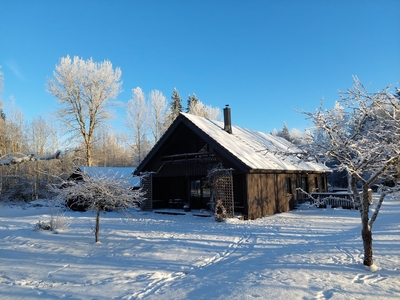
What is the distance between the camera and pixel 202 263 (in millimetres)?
7402

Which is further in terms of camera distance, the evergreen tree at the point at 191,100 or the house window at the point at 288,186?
the evergreen tree at the point at 191,100

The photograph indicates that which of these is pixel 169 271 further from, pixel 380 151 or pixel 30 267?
pixel 380 151

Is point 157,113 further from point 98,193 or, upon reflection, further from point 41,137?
point 98,193

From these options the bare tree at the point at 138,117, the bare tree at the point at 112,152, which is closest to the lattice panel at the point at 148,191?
the bare tree at the point at 138,117

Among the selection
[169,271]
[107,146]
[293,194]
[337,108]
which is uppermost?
[107,146]

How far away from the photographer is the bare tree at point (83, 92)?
92.6 ft

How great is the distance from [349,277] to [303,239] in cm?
399

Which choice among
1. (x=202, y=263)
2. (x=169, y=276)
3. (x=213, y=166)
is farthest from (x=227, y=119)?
(x=169, y=276)

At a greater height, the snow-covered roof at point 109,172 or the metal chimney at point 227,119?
the metal chimney at point 227,119

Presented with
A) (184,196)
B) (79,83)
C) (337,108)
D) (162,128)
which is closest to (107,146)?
(162,128)

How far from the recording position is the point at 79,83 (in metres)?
28.7

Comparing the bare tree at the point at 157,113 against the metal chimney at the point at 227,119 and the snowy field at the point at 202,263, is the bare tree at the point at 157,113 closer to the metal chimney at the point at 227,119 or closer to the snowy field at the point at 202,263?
→ the metal chimney at the point at 227,119

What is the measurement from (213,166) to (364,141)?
34.8ft

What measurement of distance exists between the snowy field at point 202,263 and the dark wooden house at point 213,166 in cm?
357
